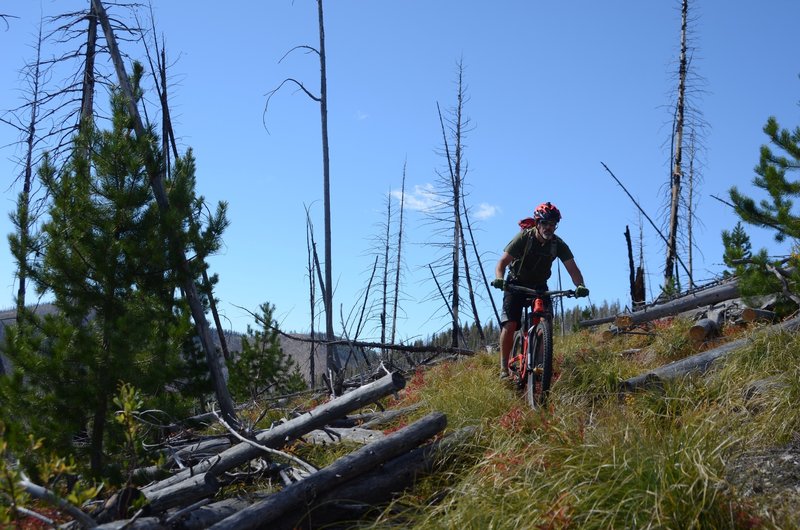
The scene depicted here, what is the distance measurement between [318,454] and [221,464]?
1354 millimetres

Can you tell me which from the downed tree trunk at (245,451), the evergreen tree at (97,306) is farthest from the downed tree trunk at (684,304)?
the evergreen tree at (97,306)

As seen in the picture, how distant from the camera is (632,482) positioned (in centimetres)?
422

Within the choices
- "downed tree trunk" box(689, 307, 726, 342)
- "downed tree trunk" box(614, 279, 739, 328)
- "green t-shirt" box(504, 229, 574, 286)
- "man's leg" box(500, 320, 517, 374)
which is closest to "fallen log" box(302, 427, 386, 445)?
"man's leg" box(500, 320, 517, 374)

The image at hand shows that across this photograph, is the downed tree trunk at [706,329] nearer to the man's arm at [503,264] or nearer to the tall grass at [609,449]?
the tall grass at [609,449]

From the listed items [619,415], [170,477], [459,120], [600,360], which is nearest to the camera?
[619,415]

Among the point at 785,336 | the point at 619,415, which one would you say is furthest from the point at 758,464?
the point at 785,336

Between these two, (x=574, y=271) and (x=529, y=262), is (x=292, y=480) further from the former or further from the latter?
(x=574, y=271)

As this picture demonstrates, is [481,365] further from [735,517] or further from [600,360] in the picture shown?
[735,517]

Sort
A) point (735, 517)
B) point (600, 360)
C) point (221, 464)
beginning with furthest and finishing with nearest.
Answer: point (600, 360), point (221, 464), point (735, 517)

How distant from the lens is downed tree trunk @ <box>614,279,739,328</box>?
11336 millimetres

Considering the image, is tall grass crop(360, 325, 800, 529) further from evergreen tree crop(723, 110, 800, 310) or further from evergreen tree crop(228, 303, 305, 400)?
evergreen tree crop(228, 303, 305, 400)

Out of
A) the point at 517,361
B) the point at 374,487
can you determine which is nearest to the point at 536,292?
the point at 517,361

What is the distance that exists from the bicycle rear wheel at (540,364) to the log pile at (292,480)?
143 centimetres

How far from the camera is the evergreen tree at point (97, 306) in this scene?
305 inches
